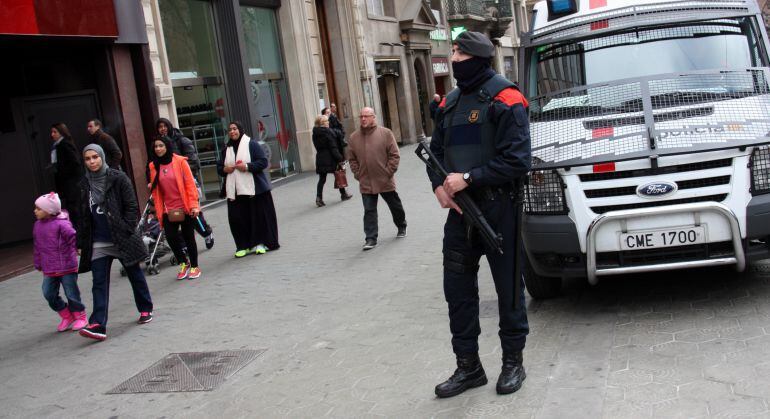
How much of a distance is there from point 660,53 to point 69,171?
30.0ft

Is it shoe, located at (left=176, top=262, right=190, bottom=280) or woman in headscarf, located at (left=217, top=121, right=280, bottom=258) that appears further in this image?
woman in headscarf, located at (left=217, top=121, right=280, bottom=258)

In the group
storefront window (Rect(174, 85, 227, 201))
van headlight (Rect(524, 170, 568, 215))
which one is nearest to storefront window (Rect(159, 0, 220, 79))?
storefront window (Rect(174, 85, 227, 201))

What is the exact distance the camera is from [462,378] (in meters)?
4.68

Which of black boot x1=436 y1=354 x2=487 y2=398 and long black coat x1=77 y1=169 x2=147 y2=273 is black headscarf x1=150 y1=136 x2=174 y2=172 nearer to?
long black coat x1=77 y1=169 x2=147 y2=273

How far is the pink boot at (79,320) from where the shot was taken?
26.0 feet

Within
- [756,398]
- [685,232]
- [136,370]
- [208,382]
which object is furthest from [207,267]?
[756,398]

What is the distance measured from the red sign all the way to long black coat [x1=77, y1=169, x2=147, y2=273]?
5.58 m

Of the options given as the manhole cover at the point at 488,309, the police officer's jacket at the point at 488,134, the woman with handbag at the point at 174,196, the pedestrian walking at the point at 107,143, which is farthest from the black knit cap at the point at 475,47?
the pedestrian walking at the point at 107,143

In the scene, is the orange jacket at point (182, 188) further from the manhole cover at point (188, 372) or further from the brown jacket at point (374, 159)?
the manhole cover at point (188, 372)

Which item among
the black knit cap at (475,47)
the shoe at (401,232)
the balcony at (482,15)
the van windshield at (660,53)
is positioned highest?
the balcony at (482,15)

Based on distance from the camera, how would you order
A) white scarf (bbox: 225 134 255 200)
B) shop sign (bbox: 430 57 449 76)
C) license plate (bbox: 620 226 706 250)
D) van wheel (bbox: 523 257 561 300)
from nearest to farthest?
license plate (bbox: 620 226 706 250) < van wheel (bbox: 523 257 561 300) < white scarf (bbox: 225 134 255 200) < shop sign (bbox: 430 57 449 76)

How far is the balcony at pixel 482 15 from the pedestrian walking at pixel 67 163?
28.2 meters

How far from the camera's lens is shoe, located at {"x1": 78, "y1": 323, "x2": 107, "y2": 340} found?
7.21 meters

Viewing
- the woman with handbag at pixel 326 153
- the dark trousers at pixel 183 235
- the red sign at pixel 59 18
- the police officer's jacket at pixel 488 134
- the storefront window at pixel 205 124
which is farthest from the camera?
the storefront window at pixel 205 124
